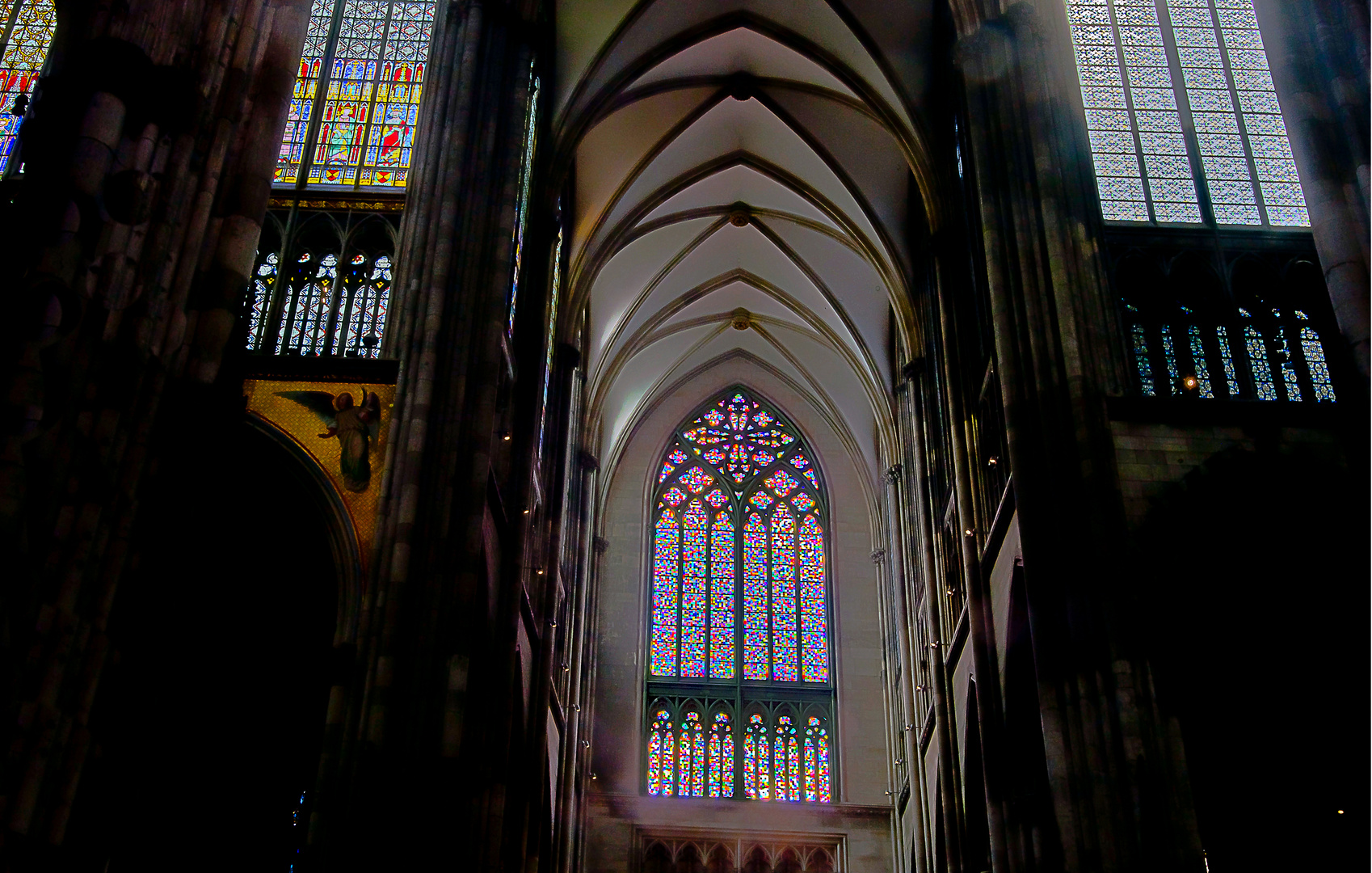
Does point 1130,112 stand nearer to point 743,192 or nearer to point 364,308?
point 743,192

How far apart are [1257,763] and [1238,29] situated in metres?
9.81

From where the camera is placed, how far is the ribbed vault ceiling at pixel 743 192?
20.7 meters

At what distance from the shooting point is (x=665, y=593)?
28.5 m

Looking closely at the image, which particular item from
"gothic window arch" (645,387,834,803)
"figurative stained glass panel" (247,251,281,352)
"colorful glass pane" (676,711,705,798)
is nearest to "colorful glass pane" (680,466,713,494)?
"gothic window arch" (645,387,834,803)

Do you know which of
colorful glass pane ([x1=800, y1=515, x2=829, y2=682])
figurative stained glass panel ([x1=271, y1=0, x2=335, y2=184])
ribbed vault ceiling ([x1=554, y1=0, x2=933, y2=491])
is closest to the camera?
figurative stained glass panel ([x1=271, y1=0, x2=335, y2=184])

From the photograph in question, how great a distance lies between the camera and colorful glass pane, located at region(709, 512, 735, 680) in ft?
90.4

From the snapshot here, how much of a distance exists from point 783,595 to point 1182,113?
46.7ft

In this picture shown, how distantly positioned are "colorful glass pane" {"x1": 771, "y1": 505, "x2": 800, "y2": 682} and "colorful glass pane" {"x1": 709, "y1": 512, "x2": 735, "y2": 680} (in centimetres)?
90

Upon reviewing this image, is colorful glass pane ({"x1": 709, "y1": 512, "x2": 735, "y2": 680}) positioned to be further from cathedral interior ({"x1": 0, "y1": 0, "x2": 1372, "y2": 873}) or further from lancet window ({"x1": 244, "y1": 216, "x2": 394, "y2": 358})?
lancet window ({"x1": 244, "y1": 216, "x2": 394, "y2": 358})

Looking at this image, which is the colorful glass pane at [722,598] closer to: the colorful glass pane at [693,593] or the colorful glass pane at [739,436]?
the colorful glass pane at [693,593]

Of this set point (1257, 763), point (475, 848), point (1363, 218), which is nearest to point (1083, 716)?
point (1257, 763)

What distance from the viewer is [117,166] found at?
6766 millimetres

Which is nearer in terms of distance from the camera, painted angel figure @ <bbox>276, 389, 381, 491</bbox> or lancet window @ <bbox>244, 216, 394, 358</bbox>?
painted angel figure @ <bbox>276, 389, 381, 491</bbox>

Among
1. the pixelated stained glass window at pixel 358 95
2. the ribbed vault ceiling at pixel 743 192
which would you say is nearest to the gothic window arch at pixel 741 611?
the ribbed vault ceiling at pixel 743 192
